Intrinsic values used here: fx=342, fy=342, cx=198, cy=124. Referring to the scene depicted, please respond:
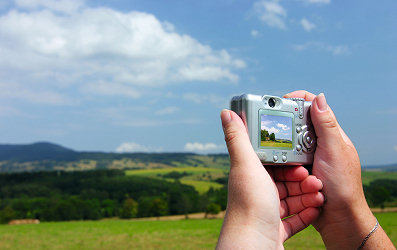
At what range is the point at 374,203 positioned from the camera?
174 feet

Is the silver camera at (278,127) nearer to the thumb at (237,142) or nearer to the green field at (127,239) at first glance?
the thumb at (237,142)

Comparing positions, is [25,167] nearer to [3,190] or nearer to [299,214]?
[3,190]

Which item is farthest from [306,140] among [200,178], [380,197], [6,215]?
[200,178]

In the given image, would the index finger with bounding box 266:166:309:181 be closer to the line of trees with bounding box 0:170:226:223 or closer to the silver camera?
the silver camera

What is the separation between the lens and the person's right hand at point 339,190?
3002mm

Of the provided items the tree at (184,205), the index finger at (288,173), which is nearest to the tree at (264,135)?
the index finger at (288,173)

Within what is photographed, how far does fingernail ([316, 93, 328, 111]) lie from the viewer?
3.19 meters

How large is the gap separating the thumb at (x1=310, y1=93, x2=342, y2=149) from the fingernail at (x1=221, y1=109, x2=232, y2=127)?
3.42 ft

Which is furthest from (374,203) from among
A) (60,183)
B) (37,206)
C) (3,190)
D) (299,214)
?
(3,190)

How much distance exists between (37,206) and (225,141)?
8257 cm

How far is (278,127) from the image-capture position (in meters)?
3.10

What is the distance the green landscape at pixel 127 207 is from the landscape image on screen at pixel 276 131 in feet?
72.8

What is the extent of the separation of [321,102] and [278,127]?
0.50 m

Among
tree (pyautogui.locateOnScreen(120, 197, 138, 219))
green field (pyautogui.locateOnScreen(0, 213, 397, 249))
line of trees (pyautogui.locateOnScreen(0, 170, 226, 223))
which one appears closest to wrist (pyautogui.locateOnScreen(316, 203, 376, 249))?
green field (pyautogui.locateOnScreen(0, 213, 397, 249))
